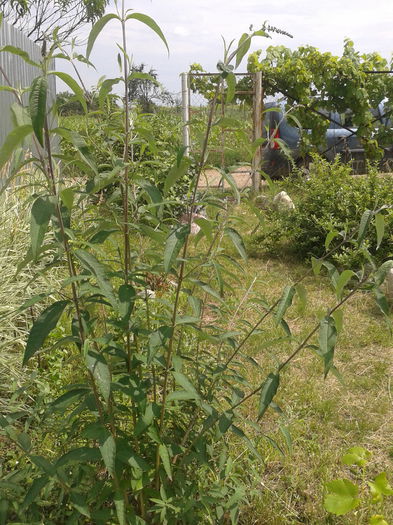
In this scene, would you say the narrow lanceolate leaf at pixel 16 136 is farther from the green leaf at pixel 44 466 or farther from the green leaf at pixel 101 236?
the green leaf at pixel 44 466

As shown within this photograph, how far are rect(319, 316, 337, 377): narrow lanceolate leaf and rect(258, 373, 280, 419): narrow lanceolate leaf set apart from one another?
0.15 meters

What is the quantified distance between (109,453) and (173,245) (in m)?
0.53

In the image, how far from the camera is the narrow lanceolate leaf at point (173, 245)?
1322mm

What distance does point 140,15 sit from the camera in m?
1.26

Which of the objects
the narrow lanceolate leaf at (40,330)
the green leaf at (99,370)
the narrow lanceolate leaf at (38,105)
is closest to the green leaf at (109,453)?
the green leaf at (99,370)

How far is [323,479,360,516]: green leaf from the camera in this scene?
171 centimetres

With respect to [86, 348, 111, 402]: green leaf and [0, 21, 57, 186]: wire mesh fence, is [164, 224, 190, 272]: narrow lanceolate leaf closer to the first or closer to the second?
[86, 348, 111, 402]: green leaf

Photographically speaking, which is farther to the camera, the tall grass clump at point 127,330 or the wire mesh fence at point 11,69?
the wire mesh fence at point 11,69

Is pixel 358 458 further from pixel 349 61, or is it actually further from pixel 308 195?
pixel 349 61

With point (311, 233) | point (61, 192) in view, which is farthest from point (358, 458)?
point (311, 233)

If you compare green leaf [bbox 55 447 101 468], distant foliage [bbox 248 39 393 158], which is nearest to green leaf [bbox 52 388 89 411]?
green leaf [bbox 55 447 101 468]

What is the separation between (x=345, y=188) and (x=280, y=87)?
4768mm

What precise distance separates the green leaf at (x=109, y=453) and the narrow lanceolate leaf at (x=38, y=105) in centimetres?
77

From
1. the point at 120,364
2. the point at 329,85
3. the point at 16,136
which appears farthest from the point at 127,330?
the point at 329,85
